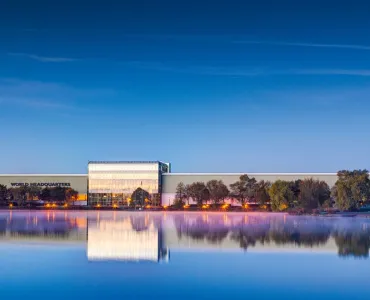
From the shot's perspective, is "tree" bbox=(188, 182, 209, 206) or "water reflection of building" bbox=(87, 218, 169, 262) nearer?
"water reflection of building" bbox=(87, 218, 169, 262)

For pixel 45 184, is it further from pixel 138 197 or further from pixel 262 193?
pixel 262 193

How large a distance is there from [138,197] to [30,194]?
1686cm

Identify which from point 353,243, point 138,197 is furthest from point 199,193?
point 353,243

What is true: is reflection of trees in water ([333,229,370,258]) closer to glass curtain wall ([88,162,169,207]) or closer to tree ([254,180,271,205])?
tree ([254,180,271,205])

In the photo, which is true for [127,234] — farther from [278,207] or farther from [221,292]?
[278,207]

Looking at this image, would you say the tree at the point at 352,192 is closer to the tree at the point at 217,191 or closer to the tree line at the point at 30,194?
the tree at the point at 217,191

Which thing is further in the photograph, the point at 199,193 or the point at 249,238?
the point at 199,193

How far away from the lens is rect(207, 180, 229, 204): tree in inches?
3258

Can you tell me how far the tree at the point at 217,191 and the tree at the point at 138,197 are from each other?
12.4m

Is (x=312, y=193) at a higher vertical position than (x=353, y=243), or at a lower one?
higher

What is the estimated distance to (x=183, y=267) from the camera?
→ 18250 millimetres

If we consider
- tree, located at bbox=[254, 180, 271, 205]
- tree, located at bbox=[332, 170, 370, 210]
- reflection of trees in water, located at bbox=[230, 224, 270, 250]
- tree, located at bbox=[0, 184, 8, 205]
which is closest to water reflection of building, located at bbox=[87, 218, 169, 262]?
reflection of trees in water, located at bbox=[230, 224, 270, 250]

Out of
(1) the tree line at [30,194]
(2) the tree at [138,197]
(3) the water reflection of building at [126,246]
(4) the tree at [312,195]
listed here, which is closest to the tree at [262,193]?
(4) the tree at [312,195]

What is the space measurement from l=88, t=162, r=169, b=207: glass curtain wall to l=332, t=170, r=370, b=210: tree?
39.7m
